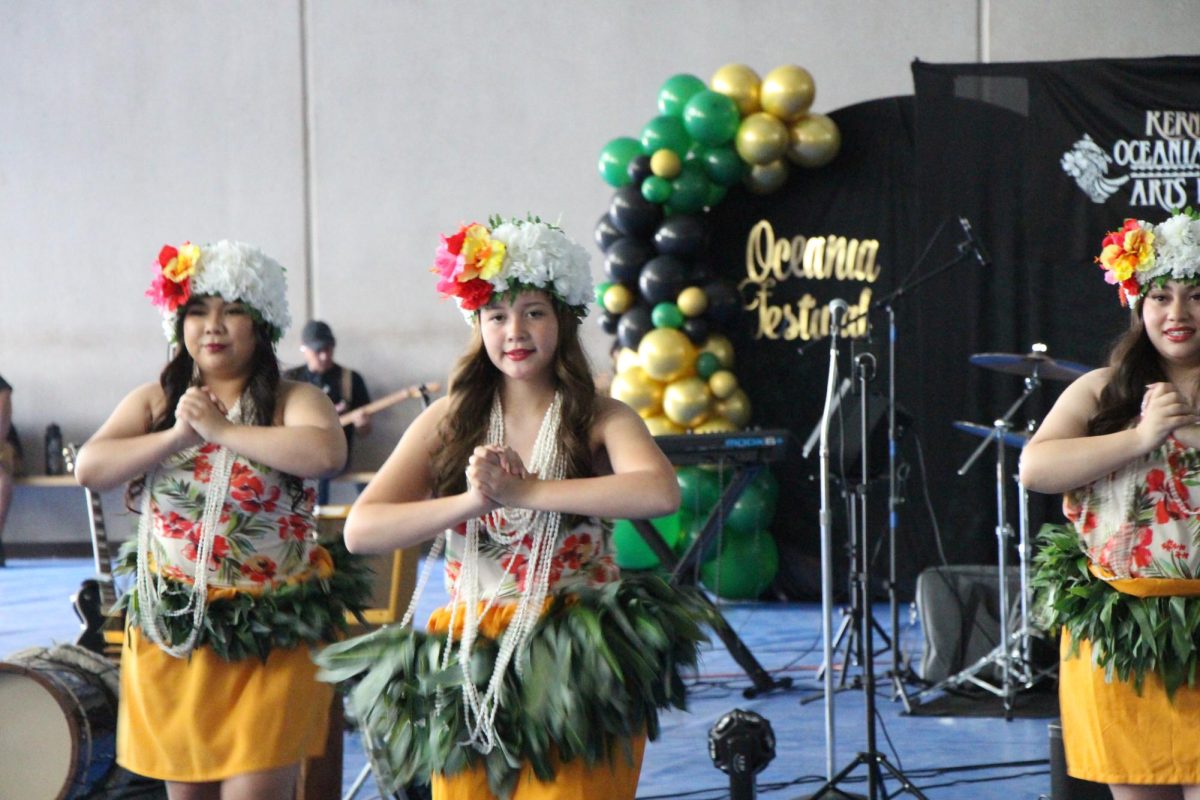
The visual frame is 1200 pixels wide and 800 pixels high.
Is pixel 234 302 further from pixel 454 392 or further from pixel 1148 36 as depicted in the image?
pixel 1148 36

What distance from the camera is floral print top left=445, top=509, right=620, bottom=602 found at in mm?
2408

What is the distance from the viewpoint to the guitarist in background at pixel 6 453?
1002 centimetres

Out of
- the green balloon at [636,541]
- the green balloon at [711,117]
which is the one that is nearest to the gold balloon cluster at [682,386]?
the green balloon at [636,541]

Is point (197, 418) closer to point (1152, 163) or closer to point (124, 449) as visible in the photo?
point (124, 449)

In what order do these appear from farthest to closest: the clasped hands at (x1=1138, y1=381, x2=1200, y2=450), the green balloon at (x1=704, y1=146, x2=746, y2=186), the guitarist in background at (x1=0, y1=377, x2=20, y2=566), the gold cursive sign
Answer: the guitarist in background at (x1=0, y1=377, x2=20, y2=566) < the gold cursive sign < the green balloon at (x1=704, y1=146, x2=746, y2=186) < the clasped hands at (x1=1138, y1=381, x2=1200, y2=450)

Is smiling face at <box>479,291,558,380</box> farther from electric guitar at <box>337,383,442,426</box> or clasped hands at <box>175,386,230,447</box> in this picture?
electric guitar at <box>337,383,442,426</box>

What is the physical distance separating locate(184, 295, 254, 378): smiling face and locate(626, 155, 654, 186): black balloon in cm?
500

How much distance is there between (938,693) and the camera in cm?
586

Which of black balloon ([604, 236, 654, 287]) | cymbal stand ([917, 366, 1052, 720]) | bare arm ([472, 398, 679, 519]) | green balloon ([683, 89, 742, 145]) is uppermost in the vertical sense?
green balloon ([683, 89, 742, 145])

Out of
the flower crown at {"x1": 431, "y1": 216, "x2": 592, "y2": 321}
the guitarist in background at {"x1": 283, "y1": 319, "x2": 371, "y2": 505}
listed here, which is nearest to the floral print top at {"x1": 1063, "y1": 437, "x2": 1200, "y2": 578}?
the flower crown at {"x1": 431, "y1": 216, "x2": 592, "y2": 321}

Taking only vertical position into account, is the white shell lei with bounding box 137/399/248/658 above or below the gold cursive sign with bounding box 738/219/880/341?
below

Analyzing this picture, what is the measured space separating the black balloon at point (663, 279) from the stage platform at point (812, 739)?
2009 millimetres

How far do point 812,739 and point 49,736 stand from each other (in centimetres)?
274

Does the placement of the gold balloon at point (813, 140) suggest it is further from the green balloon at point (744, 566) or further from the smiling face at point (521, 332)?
the smiling face at point (521, 332)
